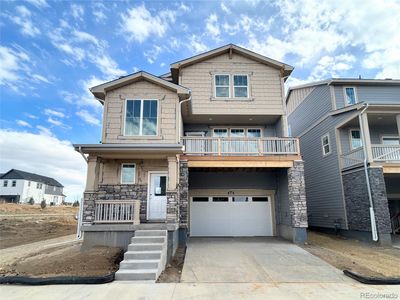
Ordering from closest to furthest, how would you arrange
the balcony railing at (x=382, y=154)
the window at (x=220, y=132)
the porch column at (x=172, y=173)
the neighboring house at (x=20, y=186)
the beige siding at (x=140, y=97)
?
1. the porch column at (x=172, y=173)
2. the beige siding at (x=140, y=97)
3. the balcony railing at (x=382, y=154)
4. the window at (x=220, y=132)
5. the neighboring house at (x=20, y=186)

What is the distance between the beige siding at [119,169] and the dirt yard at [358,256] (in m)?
6.81

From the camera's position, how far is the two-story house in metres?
9.13

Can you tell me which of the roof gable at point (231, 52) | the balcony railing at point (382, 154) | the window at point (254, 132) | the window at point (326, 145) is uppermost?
the roof gable at point (231, 52)

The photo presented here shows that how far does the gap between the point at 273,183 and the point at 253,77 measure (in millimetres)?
5926

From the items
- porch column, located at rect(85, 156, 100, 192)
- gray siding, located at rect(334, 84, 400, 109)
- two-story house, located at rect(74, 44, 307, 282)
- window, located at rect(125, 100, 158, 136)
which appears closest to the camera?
porch column, located at rect(85, 156, 100, 192)

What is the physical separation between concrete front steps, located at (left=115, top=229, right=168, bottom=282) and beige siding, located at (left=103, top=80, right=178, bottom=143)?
4251 millimetres

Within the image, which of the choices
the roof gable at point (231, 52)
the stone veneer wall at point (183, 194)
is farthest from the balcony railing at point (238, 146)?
the roof gable at point (231, 52)

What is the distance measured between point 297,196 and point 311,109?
7.87m

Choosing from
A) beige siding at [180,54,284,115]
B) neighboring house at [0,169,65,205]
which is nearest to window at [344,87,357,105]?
beige siding at [180,54,284,115]

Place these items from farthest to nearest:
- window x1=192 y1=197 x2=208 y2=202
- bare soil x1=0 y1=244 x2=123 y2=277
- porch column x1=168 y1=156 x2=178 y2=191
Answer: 1. window x1=192 y1=197 x2=208 y2=202
2. porch column x1=168 y1=156 x2=178 y2=191
3. bare soil x1=0 y1=244 x2=123 y2=277

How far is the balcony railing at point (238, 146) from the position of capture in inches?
457

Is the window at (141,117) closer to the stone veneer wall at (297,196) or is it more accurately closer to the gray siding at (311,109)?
the stone veneer wall at (297,196)

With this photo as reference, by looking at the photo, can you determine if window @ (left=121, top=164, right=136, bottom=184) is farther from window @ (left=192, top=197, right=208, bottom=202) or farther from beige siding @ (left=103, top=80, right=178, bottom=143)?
window @ (left=192, top=197, right=208, bottom=202)

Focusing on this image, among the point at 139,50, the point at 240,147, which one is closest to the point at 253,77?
the point at 240,147
